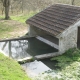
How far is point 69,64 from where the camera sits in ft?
39.0

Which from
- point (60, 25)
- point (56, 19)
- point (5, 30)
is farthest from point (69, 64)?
point (5, 30)

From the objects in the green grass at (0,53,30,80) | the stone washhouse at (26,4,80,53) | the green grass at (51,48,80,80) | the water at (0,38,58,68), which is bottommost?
the water at (0,38,58,68)

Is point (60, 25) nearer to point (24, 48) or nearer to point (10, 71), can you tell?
point (24, 48)

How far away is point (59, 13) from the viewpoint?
15.5m

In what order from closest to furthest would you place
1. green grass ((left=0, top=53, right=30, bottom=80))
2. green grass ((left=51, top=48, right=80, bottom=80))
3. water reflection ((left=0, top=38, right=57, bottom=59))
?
1. green grass ((left=0, top=53, right=30, bottom=80))
2. green grass ((left=51, top=48, right=80, bottom=80))
3. water reflection ((left=0, top=38, right=57, bottom=59))

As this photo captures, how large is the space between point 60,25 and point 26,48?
2992 mm

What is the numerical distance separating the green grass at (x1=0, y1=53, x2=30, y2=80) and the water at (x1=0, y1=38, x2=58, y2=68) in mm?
2048

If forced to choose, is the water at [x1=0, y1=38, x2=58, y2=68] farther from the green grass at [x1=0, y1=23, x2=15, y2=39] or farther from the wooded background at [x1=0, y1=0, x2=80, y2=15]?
the wooded background at [x1=0, y1=0, x2=80, y2=15]

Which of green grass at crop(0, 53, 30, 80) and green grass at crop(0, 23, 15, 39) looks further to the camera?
green grass at crop(0, 23, 15, 39)

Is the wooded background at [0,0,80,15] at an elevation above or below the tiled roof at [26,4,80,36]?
below

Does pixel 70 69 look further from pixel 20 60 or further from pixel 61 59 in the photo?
pixel 20 60

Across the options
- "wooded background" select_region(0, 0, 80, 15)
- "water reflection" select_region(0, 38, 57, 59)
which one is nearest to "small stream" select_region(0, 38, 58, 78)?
"water reflection" select_region(0, 38, 57, 59)

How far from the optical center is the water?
538 inches

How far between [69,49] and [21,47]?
364 centimetres
